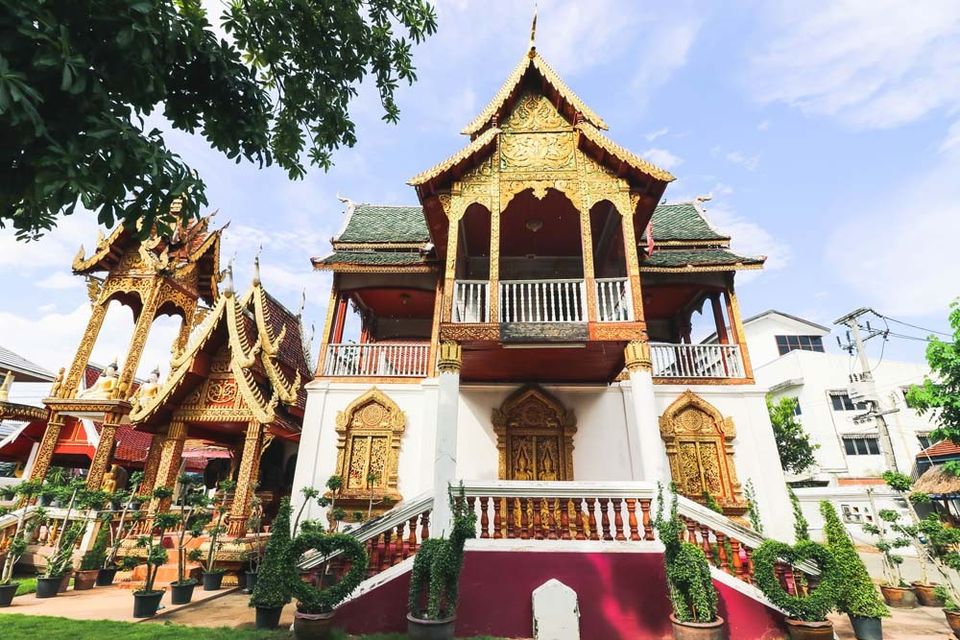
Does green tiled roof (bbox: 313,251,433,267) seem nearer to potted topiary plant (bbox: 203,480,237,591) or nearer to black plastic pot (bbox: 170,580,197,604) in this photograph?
potted topiary plant (bbox: 203,480,237,591)

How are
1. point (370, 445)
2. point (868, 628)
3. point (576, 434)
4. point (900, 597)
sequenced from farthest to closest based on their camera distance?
point (370, 445) < point (576, 434) < point (900, 597) < point (868, 628)

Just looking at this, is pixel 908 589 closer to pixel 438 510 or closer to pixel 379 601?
pixel 438 510

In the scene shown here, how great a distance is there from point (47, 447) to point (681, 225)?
17506 millimetres

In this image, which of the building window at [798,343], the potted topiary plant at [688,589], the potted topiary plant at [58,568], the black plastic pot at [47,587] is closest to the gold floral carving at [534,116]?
the potted topiary plant at [688,589]

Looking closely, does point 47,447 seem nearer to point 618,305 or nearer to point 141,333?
point 141,333

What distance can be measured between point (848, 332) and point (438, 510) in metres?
21.5

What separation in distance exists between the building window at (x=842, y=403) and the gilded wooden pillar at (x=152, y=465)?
29.4 meters

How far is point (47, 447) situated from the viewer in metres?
10.0

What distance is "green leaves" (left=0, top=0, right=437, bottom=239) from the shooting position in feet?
8.84

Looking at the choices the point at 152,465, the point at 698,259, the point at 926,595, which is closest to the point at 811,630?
the point at 926,595

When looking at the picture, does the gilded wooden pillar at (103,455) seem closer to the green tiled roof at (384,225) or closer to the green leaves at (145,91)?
the green tiled roof at (384,225)

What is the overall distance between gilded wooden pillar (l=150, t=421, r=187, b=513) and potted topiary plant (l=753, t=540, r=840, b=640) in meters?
10.1

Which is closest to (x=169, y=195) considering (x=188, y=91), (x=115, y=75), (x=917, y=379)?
(x=115, y=75)

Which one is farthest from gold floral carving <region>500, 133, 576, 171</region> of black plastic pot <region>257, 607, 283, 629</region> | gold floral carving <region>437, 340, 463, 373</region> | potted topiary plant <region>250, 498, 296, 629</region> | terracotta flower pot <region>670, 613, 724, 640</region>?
black plastic pot <region>257, 607, 283, 629</region>
